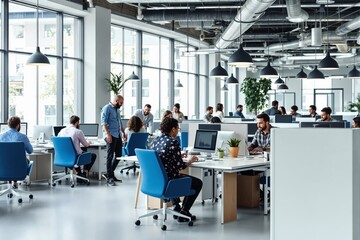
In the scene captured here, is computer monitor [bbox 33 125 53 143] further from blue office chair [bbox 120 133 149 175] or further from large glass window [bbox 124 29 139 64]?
large glass window [bbox 124 29 139 64]

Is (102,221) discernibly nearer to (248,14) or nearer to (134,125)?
(134,125)

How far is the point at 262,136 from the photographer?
25.8ft

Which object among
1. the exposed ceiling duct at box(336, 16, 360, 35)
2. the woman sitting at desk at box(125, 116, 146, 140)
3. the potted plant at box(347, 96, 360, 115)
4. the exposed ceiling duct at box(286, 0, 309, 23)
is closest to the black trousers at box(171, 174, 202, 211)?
the woman sitting at desk at box(125, 116, 146, 140)

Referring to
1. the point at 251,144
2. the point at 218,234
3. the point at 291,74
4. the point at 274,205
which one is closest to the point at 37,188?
the point at 251,144

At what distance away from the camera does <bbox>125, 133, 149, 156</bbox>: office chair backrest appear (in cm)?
1023

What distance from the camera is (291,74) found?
3008cm

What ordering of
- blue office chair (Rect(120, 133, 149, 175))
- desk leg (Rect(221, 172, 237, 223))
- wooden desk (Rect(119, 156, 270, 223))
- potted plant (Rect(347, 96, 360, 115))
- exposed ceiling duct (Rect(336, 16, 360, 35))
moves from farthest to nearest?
potted plant (Rect(347, 96, 360, 115)) → exposed ceiling duct (Rect(336, 16, 360, 35)) → blue office chair (Rect(120, 133, 149, 175)) → desk leg (Rect(221, 172, 237, 223)) → wooden desk (Rect(119, 156, 270, 223))

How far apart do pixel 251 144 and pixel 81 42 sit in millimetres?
6904

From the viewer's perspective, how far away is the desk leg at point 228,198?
6375 mm

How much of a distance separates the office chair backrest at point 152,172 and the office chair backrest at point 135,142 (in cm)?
418

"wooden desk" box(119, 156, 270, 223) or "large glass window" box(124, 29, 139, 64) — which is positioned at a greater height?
"large glass window" box(124, 29, 139, 64)

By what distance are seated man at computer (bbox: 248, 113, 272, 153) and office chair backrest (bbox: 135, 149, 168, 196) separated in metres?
2.28

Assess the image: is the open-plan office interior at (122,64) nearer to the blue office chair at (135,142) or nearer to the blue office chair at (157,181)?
the blue office chair at (157,181)

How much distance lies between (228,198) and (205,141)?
1.32 m
